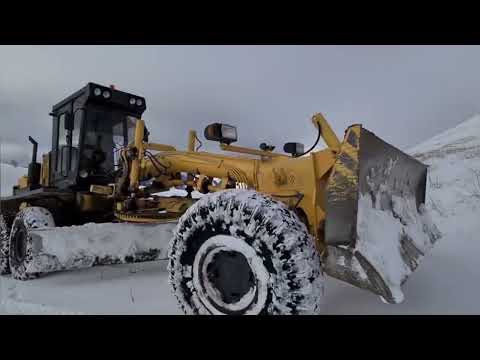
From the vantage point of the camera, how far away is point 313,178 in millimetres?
3006

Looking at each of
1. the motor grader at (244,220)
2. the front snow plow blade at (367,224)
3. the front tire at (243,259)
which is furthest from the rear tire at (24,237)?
the front snow plow blade at (367,224)

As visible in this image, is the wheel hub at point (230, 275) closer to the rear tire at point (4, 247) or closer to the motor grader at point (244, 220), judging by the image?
the motor grader at point (244, 220)

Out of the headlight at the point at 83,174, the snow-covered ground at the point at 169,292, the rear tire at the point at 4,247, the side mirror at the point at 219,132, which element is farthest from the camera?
the headlight at the point at 83,174

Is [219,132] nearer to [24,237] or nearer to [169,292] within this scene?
[169,292]

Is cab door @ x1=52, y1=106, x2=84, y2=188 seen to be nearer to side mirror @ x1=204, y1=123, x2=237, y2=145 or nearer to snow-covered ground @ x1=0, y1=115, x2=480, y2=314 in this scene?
snow-covered ground @ x1=0, y1=115, x2=480, y2=314

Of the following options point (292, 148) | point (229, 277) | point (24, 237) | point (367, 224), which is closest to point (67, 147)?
point (24, 237)

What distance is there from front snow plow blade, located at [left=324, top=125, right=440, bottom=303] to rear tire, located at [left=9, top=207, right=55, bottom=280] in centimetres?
390

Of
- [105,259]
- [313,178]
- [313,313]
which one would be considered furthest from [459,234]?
[105,259]

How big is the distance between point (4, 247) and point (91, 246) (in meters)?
2.19

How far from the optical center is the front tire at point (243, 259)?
2176 millimetres

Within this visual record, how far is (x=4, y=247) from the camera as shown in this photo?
5.79m

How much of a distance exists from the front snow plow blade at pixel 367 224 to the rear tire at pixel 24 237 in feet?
12.8

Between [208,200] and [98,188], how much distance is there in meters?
3.02

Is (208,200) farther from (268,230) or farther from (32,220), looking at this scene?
(32,220)
